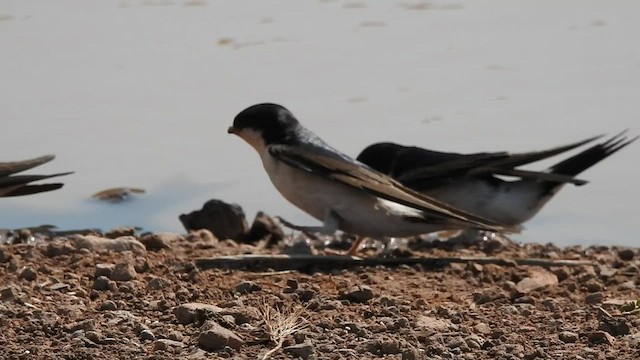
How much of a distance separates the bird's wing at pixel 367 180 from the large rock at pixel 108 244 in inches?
31.7

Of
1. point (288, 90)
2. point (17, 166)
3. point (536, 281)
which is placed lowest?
point (536, 281)

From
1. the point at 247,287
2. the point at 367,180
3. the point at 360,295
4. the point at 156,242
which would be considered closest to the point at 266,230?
the point at 367,180

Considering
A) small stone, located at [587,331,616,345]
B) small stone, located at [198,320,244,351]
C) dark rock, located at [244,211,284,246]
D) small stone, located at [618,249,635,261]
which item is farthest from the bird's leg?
small stone, located at [198,320,244,351]

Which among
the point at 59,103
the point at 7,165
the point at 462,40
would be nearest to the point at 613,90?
the point at 462,40

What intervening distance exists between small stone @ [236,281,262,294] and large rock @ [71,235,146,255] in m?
0.91

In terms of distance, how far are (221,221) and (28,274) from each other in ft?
5.67

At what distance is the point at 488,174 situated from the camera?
8617 millimetres

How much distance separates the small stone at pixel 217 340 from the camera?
551cm

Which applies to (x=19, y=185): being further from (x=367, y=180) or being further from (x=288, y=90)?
(x=288, y=90)

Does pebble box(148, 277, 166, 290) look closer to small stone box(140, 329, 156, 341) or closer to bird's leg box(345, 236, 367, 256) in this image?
small stone box(140, 329, 156, 341)

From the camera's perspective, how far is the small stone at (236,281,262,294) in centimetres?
637

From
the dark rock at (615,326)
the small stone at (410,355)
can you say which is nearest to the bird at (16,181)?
the small stone at (410,355)

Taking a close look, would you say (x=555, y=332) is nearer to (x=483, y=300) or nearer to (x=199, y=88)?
(x=483, y=300)

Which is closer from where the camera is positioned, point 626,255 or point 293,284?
point 293,284
